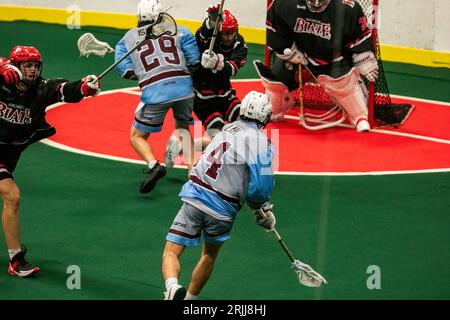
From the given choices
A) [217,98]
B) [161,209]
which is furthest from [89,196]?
[217,98]

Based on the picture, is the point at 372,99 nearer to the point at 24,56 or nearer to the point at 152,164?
the point at 152,164

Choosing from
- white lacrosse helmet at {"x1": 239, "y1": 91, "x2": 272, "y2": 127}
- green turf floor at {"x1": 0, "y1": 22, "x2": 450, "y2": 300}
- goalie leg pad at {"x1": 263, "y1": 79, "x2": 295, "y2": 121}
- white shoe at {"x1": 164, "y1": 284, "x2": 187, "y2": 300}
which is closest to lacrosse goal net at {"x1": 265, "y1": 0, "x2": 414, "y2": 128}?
goalie leg pad at {"x1": 263, "y1": 79, "x2": 295, "y2": 121}

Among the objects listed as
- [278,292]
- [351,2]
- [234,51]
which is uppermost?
[351,2]

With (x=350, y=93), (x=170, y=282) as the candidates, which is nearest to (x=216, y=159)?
(x=170, y=282)

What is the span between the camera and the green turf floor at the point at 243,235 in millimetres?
7500

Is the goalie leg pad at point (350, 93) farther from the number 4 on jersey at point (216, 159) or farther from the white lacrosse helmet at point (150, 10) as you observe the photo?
the number 4 on jersey at point (216, 159)

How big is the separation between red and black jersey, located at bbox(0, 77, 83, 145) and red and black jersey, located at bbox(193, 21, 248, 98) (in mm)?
1985

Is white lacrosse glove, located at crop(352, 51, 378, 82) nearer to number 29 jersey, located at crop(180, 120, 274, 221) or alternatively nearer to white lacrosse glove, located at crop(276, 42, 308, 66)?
white lacrosse glove, located at crop(276, 42, 308, 66)

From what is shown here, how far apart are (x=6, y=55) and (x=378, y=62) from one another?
5.31 m

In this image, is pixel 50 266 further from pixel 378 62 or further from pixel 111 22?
pixel 111 22

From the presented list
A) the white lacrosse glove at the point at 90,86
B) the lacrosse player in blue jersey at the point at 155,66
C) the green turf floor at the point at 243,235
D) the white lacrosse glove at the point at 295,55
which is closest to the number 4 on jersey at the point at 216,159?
the green turf floor at the point at 243,235

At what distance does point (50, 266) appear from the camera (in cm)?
790

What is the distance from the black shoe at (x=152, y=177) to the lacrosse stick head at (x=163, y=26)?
1.12m

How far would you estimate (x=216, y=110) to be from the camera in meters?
9.88
